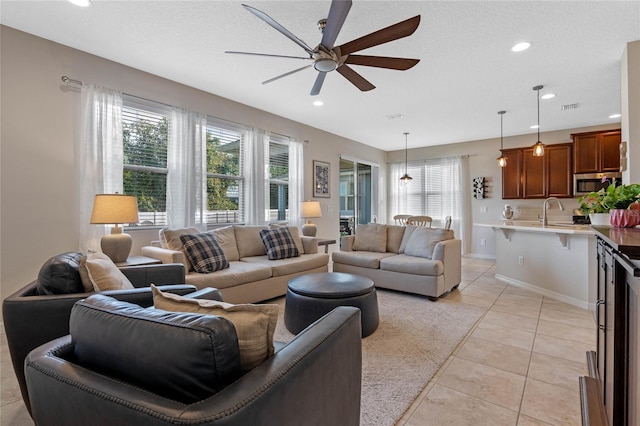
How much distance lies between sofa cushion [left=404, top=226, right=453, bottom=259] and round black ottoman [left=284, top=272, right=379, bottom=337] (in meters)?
1.48

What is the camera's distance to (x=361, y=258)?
166 inches

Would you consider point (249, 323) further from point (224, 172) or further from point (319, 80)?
point (224, 172)

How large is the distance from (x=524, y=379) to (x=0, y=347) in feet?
12.8

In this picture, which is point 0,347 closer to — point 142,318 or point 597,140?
A: point 142,318

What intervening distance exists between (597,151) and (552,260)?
2.95 m

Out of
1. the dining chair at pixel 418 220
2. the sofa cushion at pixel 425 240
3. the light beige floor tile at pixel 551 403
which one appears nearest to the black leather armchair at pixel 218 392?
the light beige floor tile at pixel 551 403

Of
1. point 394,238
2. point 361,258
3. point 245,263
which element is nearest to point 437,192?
point 394,238

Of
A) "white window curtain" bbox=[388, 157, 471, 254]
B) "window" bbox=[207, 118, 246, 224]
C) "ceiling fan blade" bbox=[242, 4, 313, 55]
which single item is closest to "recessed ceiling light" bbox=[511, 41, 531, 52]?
"ceiling fan blade" bbox=[242, 4, 313, 55]

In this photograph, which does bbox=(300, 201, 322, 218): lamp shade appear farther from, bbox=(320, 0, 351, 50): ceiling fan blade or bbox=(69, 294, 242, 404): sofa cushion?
bbox=(69, 294, 242, 404): sofa cushion

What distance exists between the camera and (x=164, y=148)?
12.4 ft

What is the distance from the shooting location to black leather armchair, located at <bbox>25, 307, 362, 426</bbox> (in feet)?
2.26

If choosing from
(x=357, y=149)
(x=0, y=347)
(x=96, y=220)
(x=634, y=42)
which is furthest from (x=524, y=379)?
(x=357, y=149)

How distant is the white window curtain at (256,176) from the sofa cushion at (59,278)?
10.0 feet

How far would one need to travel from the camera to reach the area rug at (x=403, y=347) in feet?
5.89
